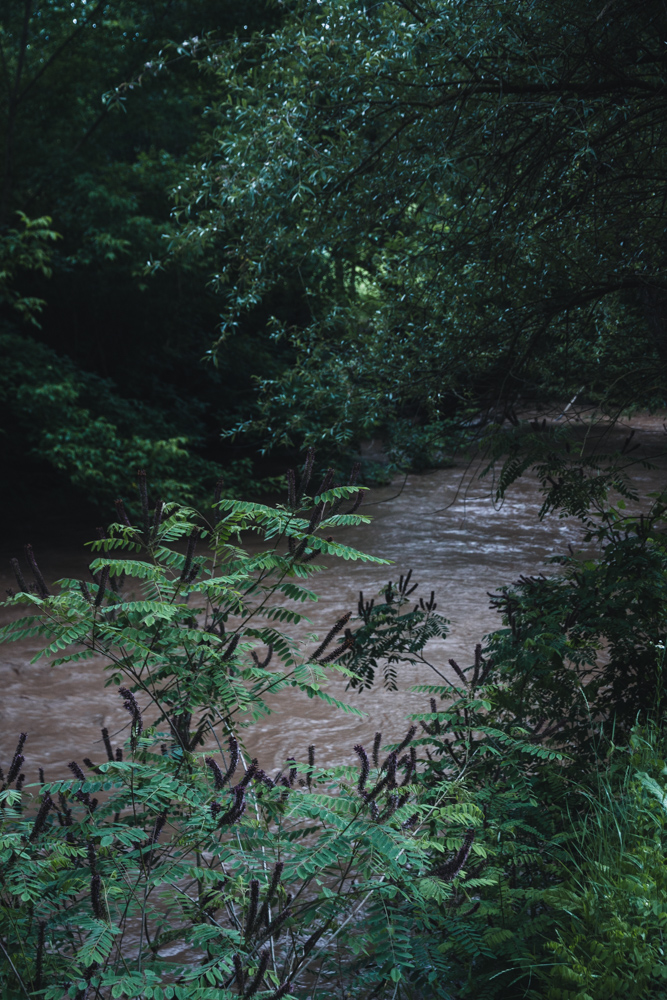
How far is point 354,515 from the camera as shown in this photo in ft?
8.59

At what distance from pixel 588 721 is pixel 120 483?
8725 millimetres

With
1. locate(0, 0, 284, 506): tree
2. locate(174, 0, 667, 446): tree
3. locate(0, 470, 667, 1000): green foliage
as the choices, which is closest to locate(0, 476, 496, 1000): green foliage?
locate(0, 470, 667, 1000): green foliage

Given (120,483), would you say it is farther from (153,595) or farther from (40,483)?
(153,595)

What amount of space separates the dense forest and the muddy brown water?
21cm

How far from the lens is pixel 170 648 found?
8.85 feet

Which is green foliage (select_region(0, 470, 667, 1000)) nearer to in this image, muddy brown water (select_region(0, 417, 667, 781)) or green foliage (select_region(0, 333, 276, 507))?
muddy brown water (select_region(0, 417, 667, 781))

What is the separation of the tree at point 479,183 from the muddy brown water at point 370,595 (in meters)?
1.05

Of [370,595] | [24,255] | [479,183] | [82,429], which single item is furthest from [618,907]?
[82,429]

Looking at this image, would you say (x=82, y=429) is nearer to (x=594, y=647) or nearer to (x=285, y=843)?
(x=594, y=647)

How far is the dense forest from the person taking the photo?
7.35 ft

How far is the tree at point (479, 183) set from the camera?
4.75 m

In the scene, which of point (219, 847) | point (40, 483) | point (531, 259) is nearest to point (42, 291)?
point (40, 483)

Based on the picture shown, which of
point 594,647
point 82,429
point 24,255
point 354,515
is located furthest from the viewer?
point 82,429

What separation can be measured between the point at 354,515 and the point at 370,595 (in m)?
6.89
